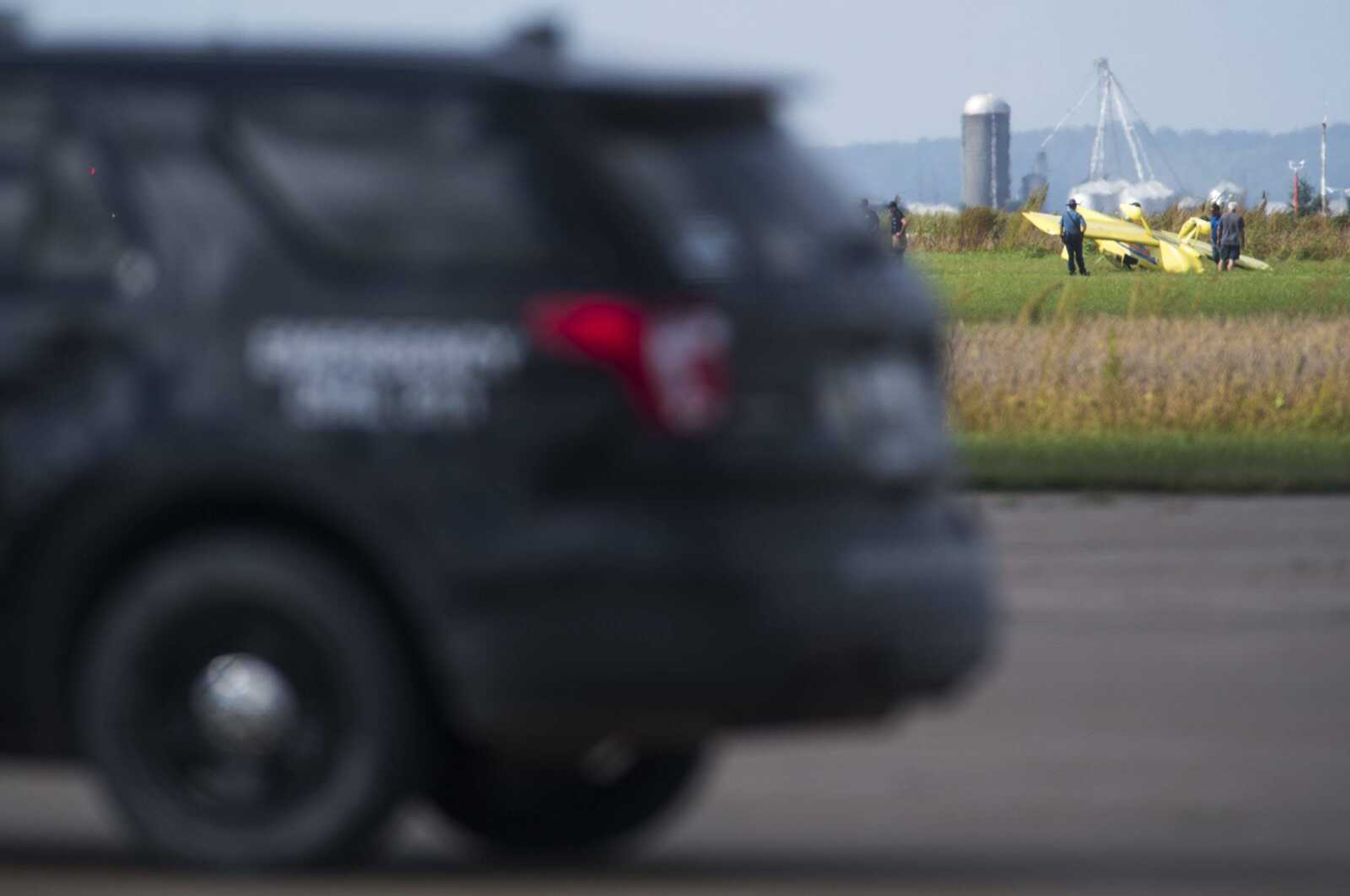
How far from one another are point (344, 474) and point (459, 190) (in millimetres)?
642

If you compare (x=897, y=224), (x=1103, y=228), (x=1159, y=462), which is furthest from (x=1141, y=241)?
(x=1159, y=462)

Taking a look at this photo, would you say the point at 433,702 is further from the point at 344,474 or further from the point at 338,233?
the point at 338,233

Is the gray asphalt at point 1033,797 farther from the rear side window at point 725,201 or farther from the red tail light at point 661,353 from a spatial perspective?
the rear side window at point 725,201

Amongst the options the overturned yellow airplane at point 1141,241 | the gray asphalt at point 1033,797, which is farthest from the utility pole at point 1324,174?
the gray asphalt at point 1033,797

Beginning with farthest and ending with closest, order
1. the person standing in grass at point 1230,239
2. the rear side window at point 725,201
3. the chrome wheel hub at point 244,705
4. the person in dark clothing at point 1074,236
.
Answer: the person in dark clothing at point 1074,236 < the person standing in grass at point 1230,239 < the chrome wheel hub at point 244,705 < the rear side window at point 725,201

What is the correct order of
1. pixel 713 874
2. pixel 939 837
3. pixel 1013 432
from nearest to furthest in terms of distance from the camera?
pixel 713 874, pixel 939 837, pixel 1013 432

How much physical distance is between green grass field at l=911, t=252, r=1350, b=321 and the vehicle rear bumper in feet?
55.3

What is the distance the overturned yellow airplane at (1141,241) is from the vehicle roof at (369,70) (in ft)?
163

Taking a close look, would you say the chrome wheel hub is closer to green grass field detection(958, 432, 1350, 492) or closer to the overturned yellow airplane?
green grass field detection(958, 432, 1350, 492)

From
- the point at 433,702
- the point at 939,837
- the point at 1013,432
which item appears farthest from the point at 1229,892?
the point at 1013,432

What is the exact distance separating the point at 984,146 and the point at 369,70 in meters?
184

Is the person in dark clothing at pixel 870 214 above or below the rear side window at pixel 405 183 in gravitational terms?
below

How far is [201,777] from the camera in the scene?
6.56 meters

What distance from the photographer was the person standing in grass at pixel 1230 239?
5331cm
